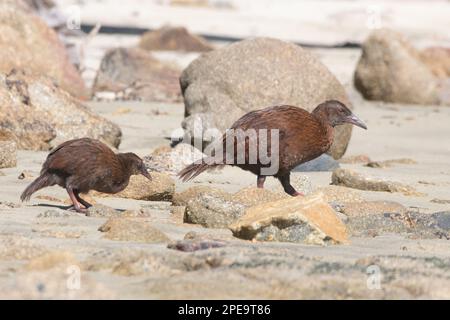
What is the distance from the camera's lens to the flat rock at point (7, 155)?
11641 millimetres

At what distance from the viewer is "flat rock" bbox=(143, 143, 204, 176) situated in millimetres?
12094

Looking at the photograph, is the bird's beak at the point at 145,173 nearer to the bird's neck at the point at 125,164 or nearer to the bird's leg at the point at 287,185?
the bird's neck at the point at 125,164

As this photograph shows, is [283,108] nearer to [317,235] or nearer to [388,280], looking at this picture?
[317,235]

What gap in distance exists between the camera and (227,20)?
3762 centimetres

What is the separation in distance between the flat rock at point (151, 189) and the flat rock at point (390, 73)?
1269 centimetres

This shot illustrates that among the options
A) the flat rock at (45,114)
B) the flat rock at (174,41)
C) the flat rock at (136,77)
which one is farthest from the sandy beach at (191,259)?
the flat rock at (174,41)

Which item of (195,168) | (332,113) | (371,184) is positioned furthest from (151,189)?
(371,184)

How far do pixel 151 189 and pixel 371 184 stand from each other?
222 cm

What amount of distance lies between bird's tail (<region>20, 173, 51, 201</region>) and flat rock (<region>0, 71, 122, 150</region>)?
400 cm

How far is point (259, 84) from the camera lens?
47.7ft

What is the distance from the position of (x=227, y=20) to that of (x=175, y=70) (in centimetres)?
1491

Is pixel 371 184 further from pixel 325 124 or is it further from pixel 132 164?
pixel 132 164

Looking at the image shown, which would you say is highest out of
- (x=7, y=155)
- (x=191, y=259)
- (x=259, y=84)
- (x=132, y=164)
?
(x=191, y=259)

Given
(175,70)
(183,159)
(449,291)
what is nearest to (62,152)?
(183,159)
